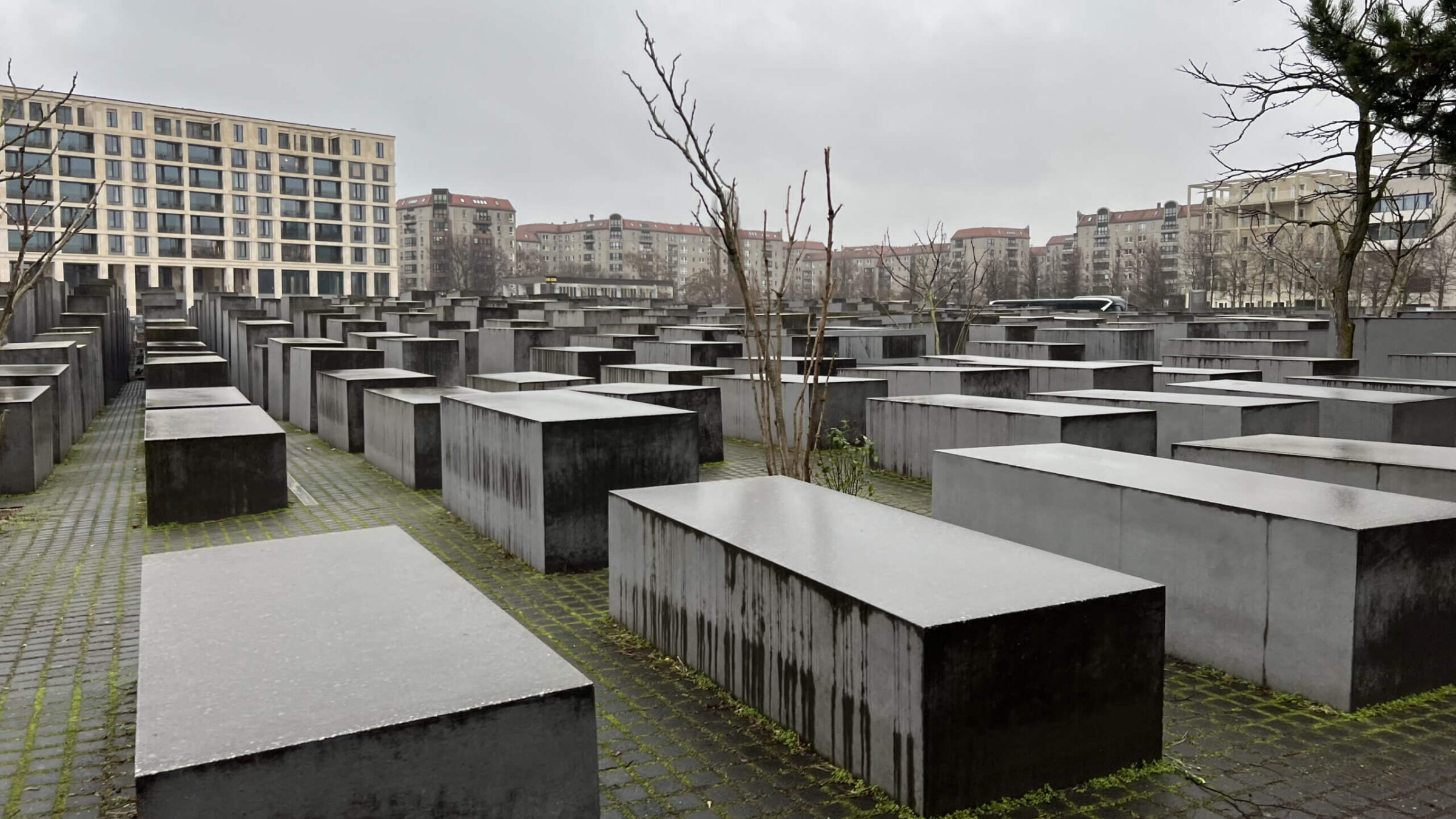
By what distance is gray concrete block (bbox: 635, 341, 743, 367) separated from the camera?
17.0m

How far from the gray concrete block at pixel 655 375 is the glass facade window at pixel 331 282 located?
83.4 meters

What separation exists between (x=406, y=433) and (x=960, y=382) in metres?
6.63

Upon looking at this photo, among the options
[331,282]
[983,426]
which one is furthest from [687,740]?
[331,282]

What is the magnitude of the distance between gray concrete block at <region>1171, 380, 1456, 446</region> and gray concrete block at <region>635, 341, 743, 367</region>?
26.5 ft

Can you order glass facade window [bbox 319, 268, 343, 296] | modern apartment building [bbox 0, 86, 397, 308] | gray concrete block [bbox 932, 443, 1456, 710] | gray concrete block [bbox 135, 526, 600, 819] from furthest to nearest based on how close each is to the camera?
glass facade window [bbox 319, 268, 343, 296]
modern apartment building [bbox 0, 86, 397, 308]
gray concrete block [bbox 932, 443, 1456, 710]
gray concrete block [bbox 135, 526, 600, 819]

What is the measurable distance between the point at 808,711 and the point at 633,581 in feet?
6.07

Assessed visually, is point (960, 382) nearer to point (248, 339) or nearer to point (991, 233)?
point (248, 339)

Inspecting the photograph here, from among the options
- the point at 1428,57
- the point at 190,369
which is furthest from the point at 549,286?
the point at 1428,57

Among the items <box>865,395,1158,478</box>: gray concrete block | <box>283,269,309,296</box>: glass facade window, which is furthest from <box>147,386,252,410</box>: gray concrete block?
<box>283,269,309,296</box>: glass facade window

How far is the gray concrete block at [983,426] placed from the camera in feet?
31.3

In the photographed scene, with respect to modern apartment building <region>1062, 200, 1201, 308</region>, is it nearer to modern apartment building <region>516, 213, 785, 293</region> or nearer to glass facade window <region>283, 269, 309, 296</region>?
modern apartment building <region>516, 213, 785, 293</region>

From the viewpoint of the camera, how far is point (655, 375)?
13562 mm

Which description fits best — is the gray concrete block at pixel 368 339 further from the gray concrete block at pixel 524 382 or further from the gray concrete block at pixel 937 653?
the gray concrete block at pixel 937 653

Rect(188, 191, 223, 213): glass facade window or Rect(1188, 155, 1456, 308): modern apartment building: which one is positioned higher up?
Rect(188, 191, 223, 213): glass facade window
